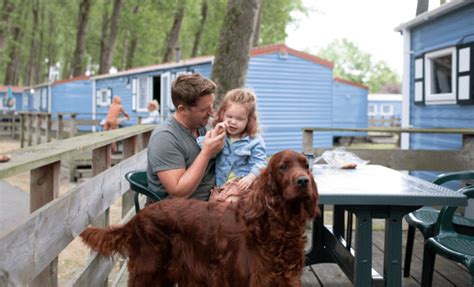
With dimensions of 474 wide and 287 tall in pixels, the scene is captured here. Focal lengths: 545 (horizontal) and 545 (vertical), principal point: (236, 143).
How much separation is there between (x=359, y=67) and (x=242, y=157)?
322 feet

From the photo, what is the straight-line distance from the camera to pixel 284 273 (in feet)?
7.93

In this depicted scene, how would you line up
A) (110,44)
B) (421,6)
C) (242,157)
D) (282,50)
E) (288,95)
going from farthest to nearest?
(110,44), (288,95), (282,50), (421,6), (242,157)

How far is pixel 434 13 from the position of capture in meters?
10.1

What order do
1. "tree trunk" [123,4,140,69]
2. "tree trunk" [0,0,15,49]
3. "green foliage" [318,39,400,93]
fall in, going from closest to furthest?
"tree trunk" [0,0,15,49]
"tree trunk" [123,4,140,69]
"green foliage" [318,39,400,93]

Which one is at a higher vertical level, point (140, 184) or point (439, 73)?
point (439, 73)

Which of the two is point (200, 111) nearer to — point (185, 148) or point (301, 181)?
point (185, 148)

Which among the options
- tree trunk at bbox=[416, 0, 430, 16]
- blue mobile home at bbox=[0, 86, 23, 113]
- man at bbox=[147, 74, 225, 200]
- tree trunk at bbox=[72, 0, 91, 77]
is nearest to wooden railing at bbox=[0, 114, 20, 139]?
tree trunk at bbox=[72, 0, 91, 77]

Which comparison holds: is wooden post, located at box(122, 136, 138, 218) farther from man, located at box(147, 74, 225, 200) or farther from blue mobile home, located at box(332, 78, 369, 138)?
blue mobile home, located at box(332, 78, 369, 138)

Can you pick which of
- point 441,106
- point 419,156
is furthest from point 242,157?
point 441,106

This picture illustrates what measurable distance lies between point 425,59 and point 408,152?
516 centimetres

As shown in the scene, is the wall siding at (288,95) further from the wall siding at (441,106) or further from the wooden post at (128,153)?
the wooden post at (128,153)

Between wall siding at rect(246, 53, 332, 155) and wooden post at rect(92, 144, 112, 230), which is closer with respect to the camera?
wooden post at rect(92, 144, 112, 230)

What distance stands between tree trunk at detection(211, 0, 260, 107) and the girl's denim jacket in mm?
6602

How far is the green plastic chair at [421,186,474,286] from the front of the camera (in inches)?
125
